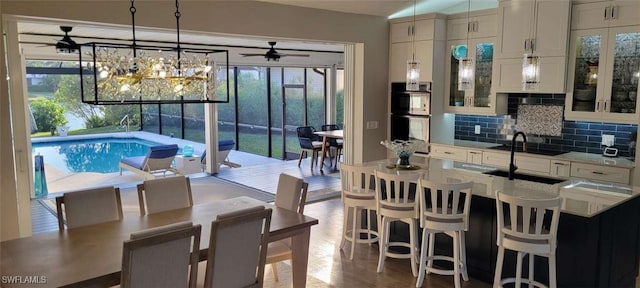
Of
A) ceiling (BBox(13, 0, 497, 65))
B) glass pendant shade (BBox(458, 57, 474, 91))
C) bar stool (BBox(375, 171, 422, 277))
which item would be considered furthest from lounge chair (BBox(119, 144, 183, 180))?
glass pendant shade (BBox(458, 57, 474, 91))

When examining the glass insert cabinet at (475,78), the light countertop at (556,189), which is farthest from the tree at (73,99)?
the light countertop at (556,189)

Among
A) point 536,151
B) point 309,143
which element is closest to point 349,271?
point 536,151

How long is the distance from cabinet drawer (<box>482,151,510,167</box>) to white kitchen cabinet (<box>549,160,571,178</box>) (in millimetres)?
515

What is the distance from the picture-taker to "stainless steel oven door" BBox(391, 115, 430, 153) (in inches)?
257

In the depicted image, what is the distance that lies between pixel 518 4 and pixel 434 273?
3.34 metres

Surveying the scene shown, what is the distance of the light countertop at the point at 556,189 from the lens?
3330 mm

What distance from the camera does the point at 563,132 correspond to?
5.69m

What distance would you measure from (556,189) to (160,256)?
299cm

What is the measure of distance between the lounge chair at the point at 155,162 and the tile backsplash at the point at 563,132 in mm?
5156

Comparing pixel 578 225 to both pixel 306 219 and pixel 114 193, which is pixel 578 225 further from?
pixel 114 193

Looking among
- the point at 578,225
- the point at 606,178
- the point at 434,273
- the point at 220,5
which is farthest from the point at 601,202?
the point at 220,5

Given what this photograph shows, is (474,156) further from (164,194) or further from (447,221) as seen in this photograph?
(164,194)

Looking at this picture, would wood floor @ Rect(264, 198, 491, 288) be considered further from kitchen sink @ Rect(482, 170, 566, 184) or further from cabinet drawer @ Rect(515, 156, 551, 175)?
cabinet drawer @ Rect(515, 156, 551, 175)

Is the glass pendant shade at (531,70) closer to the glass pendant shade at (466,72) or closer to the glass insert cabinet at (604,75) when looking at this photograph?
the glass pendant shade at (466,72)
